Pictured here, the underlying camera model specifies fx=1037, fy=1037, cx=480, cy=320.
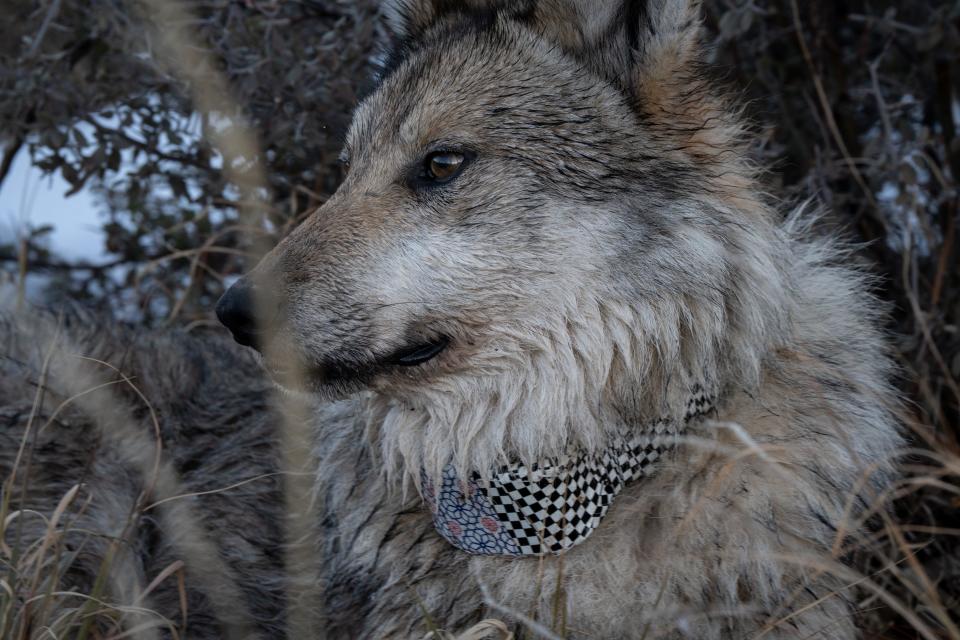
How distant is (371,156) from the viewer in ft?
9.75

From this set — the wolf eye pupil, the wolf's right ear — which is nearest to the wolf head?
the wolf eye pupil

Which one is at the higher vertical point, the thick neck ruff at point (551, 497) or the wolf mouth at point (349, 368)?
the wolf mouth at point (349, 368)

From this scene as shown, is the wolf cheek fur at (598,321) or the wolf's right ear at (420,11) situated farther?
the wolf's right ear at (420,11)

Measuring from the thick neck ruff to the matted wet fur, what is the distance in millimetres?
39

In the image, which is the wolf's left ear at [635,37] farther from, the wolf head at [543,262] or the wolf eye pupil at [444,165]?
the wolf eye pupil at [444,165]

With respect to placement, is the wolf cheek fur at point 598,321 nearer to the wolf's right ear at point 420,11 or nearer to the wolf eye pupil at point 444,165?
the wolf eye pupil at point 444,165

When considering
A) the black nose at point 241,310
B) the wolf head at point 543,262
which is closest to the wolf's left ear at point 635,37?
the wolf head at point 543,262

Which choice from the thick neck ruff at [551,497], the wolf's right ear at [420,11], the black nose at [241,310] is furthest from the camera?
the wolf's right ear at [420,11]

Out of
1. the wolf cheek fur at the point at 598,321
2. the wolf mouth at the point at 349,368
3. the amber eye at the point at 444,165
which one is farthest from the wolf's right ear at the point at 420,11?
the wolf mouth at the point at 349,368

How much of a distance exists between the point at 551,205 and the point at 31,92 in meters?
2.64

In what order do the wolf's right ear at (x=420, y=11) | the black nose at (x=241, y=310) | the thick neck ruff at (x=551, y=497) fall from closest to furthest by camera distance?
the black nose at (x=241, y=310), the thick neck ruff at (x=551, y=497), the wolf's right ear at (x=420, y=11)

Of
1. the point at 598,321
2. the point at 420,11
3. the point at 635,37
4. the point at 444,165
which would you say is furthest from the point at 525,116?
the point at 420,11

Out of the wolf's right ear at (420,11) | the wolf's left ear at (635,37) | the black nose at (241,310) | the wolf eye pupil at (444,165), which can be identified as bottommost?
the black nose at (241,310)

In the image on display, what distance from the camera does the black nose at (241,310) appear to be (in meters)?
2.59
